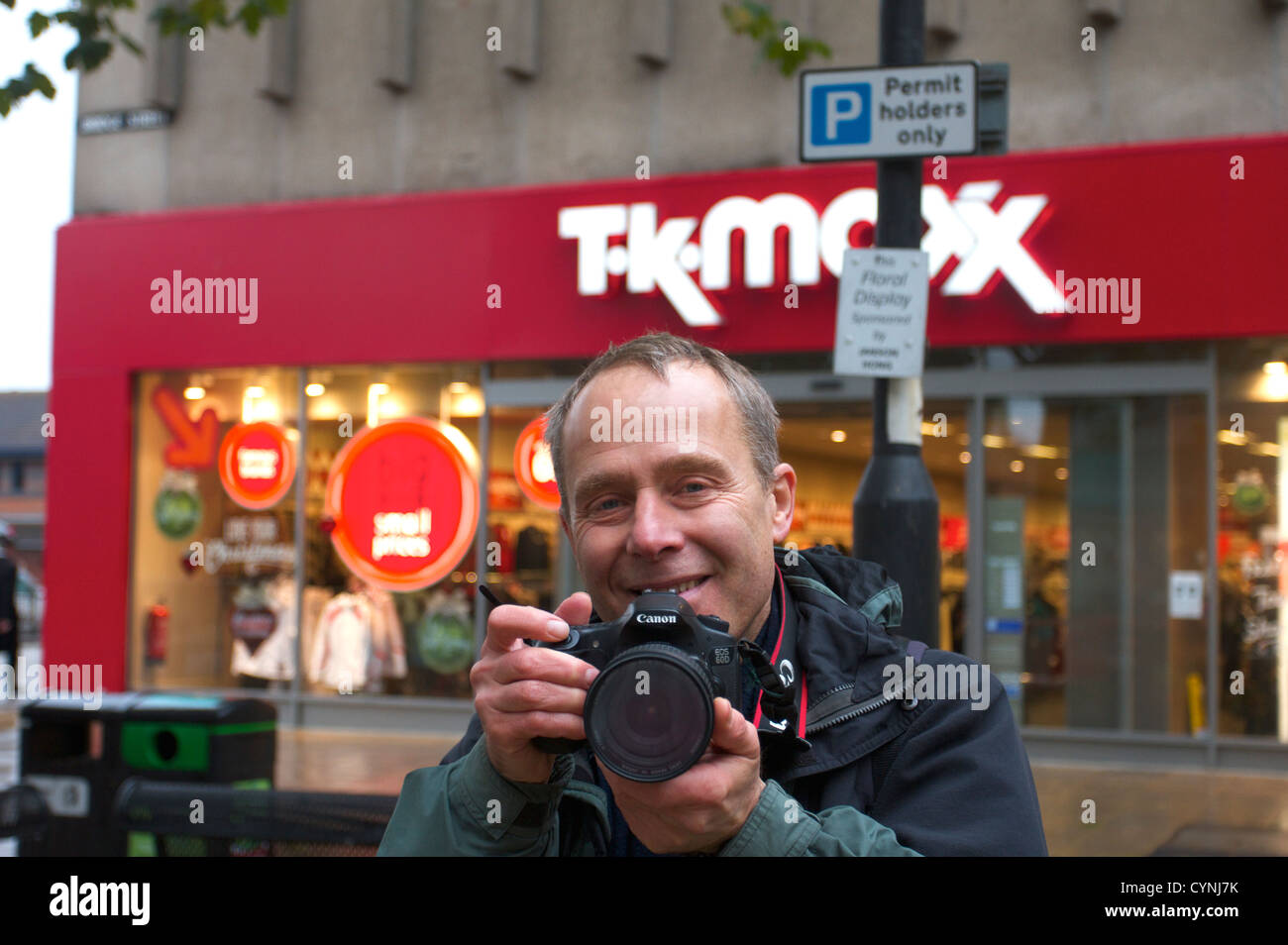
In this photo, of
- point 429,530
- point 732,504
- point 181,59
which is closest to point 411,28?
point 181,59

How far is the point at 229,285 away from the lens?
12.8 metres

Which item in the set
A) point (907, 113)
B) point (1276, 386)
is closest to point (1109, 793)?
point (1276, 386)

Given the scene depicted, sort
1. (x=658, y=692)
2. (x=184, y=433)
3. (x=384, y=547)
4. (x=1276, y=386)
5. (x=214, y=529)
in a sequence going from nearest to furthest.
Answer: (x=658, y=692)
(x=1276, y=386)
(x=384, y=547)
(x=214, y=529)
(x=184, y=433)

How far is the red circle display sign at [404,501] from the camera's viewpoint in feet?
38.6

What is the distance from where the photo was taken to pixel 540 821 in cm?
181

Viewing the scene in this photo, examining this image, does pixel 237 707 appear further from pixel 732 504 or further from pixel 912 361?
pixel 732 504

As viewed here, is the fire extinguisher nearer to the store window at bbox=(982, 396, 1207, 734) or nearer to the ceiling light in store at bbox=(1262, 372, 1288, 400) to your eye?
the store window at bbox=(982, 396, 1207, 734)

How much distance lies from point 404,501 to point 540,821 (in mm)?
10253

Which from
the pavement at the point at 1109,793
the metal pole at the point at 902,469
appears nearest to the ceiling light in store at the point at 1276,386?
the pavement at the point at 1109,793

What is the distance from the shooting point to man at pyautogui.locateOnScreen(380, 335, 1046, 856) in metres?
1.68

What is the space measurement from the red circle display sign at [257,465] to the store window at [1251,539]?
7660mm

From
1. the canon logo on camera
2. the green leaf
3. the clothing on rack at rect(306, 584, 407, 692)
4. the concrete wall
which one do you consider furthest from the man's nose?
the clothing on rack at rect(306, 584, 407, 692)

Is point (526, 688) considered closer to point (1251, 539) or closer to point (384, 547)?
point (1251, 539)

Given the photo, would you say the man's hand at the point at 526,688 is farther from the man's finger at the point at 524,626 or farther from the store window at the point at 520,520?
the store window at the point at 520,520
